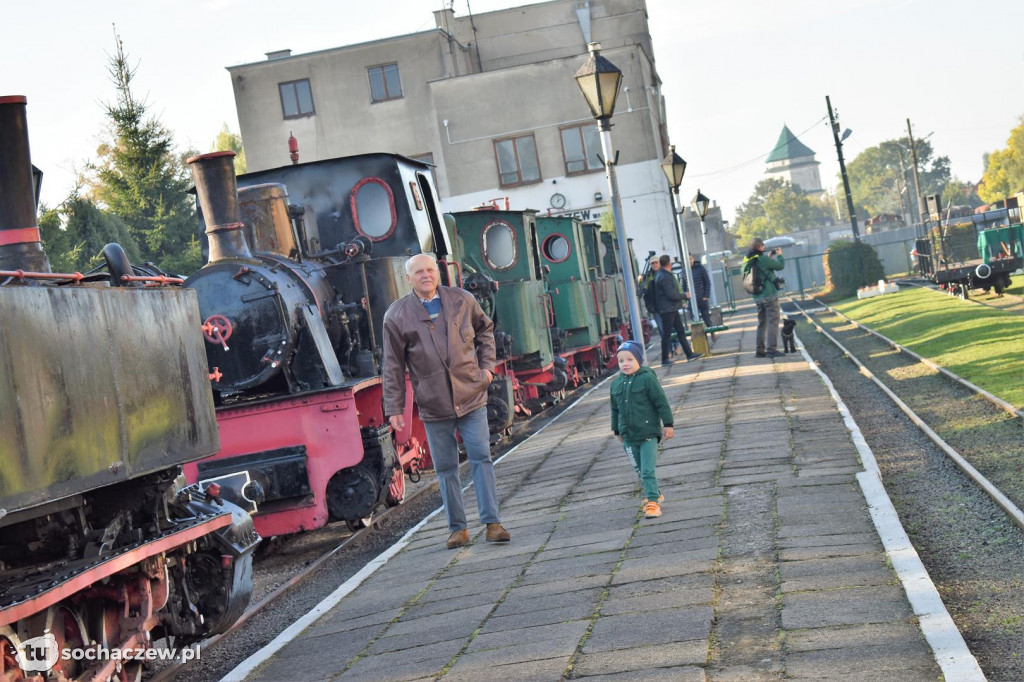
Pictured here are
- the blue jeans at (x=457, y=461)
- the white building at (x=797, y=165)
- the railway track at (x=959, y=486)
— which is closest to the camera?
the railway track at (x=959, y=486)

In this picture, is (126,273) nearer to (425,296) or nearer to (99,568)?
(99,568)

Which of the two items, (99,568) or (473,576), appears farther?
(473,576)

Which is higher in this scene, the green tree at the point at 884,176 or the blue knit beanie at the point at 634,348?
the green tree at the point at 884,176

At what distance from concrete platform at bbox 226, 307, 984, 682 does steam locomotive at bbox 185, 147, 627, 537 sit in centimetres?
84

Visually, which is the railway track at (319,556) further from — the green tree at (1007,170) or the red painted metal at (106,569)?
the green tree at (1007,170)

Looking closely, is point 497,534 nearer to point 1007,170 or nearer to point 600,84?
point 600,84

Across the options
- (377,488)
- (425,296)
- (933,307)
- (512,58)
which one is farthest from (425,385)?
(512,58)

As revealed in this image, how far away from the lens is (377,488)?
28.6ft

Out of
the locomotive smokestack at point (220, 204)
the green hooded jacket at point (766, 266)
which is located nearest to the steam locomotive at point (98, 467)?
the locomotive smokestack at point (220, 204)

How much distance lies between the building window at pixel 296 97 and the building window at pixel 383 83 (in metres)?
2.30

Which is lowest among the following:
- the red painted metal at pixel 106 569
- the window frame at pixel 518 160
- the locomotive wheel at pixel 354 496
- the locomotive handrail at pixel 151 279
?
the locomotive wheel at pixel 354 496

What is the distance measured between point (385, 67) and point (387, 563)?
37.1 meters

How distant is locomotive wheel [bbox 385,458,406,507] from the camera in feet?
30.9

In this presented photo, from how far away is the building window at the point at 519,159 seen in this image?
136 feet
